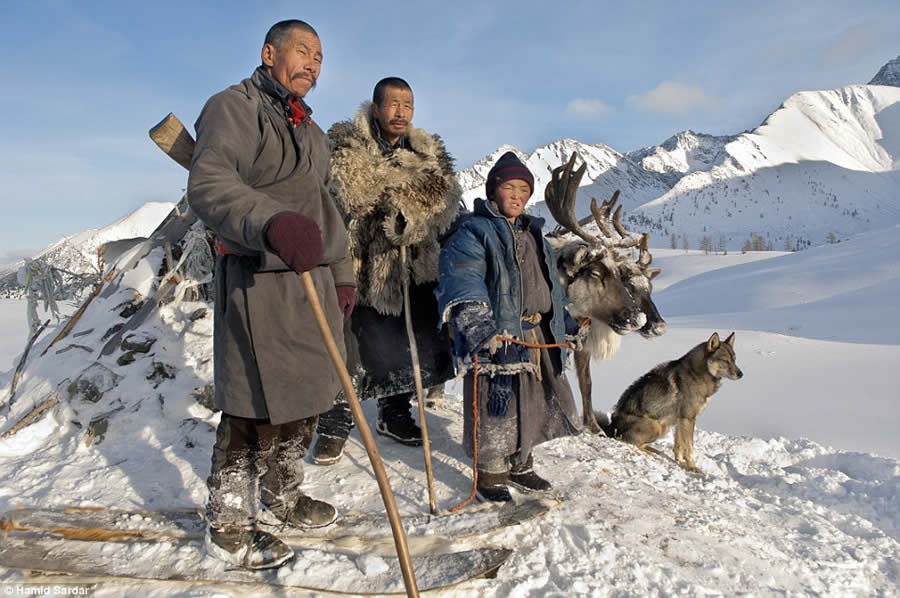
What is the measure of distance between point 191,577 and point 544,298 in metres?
2.07

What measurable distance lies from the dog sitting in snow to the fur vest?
2.44 meters

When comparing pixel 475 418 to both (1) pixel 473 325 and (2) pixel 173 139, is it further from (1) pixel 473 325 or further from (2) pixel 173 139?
(2) pixel 173 139

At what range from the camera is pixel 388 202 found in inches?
119

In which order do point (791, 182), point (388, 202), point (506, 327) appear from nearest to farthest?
point (506, 327) < point (388, 202) < point (791, 182)

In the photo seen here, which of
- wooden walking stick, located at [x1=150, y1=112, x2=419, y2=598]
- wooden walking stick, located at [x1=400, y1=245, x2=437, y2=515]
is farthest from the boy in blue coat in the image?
wooden walking stick, located at [x1=150, y1=112, x2=419, y2=598]

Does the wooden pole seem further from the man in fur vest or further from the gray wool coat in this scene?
the man in fur vest

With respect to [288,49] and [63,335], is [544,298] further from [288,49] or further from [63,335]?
[63,335]

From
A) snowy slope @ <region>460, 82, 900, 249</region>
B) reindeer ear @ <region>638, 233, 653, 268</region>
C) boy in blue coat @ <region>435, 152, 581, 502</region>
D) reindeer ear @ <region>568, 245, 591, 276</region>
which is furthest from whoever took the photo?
snowy slope @ <region>460, 82, 900, 249</region>

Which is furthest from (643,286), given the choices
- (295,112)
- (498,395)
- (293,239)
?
(293,239)

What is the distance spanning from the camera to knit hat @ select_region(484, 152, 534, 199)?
2.77 m

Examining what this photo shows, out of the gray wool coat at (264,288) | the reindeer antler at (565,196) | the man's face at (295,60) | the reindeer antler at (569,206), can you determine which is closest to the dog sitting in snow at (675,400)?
the reindeer antler at (569,206)

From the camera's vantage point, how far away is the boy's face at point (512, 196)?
278 cm

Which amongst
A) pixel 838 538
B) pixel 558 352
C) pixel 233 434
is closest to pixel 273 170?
pixel 233 434

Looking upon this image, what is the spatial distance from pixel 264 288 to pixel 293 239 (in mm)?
429
